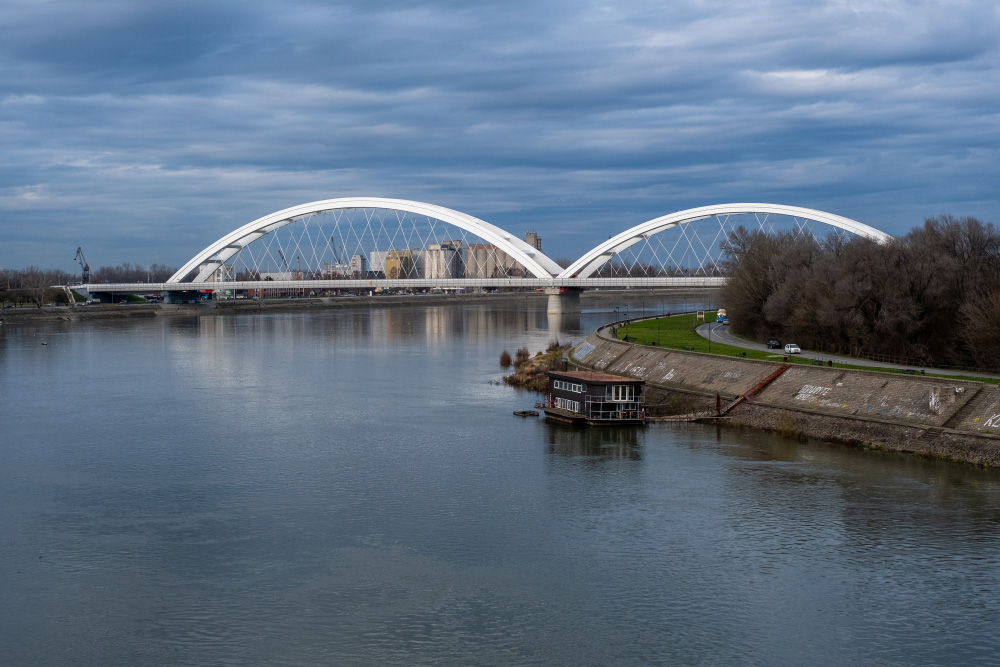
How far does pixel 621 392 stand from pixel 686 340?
37.0ft

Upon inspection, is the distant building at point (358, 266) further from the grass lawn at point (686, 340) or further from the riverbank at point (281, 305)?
the grass lawn at point (686, 340)

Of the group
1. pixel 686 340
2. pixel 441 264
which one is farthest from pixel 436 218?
pixel 686 340

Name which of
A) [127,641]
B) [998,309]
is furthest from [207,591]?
[998,309]

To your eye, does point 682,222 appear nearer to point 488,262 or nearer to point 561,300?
point 561,300

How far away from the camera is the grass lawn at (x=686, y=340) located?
78.8ft

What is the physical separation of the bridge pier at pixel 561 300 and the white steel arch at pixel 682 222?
1051mm

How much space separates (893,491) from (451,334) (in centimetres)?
3761

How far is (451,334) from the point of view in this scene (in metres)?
52.5

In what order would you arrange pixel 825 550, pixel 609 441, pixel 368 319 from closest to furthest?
pixel 825 550, pixel 609 441, pixel 368 319

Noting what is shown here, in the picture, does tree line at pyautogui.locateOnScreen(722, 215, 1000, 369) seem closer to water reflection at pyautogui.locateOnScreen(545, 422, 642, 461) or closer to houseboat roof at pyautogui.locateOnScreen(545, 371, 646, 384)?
houseboat roof at pyautogui.locateOnScreen(545, 371, 646, 384)

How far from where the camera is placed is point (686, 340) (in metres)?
33.8

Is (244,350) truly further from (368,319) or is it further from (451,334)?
(368,319)

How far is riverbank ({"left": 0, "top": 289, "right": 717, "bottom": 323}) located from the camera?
70125 millimetres

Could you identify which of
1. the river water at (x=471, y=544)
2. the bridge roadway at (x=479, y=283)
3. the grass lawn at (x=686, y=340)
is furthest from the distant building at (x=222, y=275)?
the river water at (x=471, y=544)
